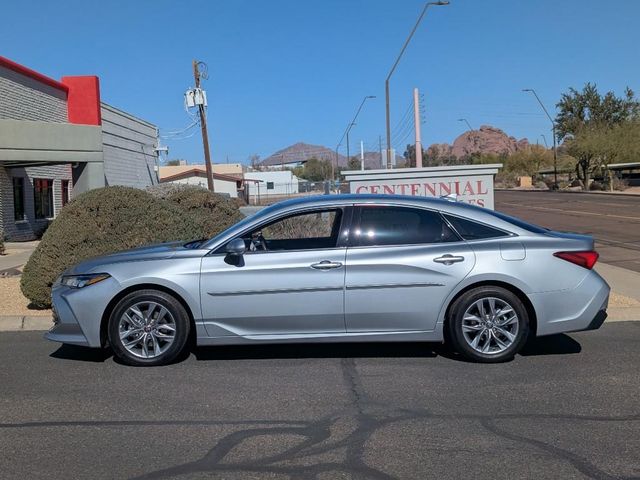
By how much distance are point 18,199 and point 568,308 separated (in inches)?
822

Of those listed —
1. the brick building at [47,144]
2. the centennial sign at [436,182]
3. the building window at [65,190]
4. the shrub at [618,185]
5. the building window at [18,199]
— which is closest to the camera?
the centennial sign at [436,182]

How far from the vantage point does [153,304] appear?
6496 mm

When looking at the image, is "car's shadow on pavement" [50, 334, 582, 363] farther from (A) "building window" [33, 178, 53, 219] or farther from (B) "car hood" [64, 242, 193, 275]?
(A) "building window" [33, 178, 53, 219]

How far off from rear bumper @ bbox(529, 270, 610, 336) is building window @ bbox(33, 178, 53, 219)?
21635 millimetres

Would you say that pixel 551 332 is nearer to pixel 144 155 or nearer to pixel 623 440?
pixel 623 440

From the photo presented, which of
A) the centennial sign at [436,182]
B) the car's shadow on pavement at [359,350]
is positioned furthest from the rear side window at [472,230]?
the centennial sign at [436,182]

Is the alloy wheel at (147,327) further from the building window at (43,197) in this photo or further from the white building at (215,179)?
the white building at (215,179)

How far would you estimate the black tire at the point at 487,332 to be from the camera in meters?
6.45

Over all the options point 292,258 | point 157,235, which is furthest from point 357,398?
point 157,235

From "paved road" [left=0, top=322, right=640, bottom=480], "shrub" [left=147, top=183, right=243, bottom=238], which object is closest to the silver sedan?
"paved road" [left=0, top=322, right=640, bottom=480]

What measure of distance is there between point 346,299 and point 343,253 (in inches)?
17.1

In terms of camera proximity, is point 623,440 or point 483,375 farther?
point 483,375

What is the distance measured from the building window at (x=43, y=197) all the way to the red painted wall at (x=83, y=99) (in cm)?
278

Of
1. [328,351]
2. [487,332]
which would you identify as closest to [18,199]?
[328,351]
